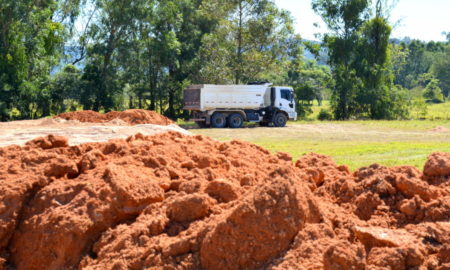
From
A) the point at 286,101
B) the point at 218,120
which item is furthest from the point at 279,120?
the point at 218,120

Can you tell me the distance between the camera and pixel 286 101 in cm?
3225

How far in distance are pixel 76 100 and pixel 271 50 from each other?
14398mm

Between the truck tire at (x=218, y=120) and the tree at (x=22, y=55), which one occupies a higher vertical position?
the tree at (x=22, y=55)

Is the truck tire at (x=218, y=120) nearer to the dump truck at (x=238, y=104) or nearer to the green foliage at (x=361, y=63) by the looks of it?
the dump truck at (x=238, y=104)

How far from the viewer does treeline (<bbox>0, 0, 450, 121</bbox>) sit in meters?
Result: 32.2

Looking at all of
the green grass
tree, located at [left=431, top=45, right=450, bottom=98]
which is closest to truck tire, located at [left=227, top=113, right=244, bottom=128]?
the green grass

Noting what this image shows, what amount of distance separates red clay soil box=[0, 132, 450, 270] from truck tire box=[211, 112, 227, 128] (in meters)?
23.7

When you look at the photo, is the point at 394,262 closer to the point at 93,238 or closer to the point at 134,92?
the point at 93,238

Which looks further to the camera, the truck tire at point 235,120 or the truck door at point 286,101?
the truck door at point 286,101

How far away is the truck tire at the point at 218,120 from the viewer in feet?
99.3

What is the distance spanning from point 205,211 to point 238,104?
86.7 feet

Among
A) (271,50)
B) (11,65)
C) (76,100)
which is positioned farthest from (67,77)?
(271,50)

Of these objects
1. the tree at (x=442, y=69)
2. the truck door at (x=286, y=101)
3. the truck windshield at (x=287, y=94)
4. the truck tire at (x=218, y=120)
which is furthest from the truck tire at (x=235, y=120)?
the tree at (x=442, y=69)

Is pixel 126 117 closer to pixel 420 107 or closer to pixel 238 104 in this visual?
pixel 238 104
